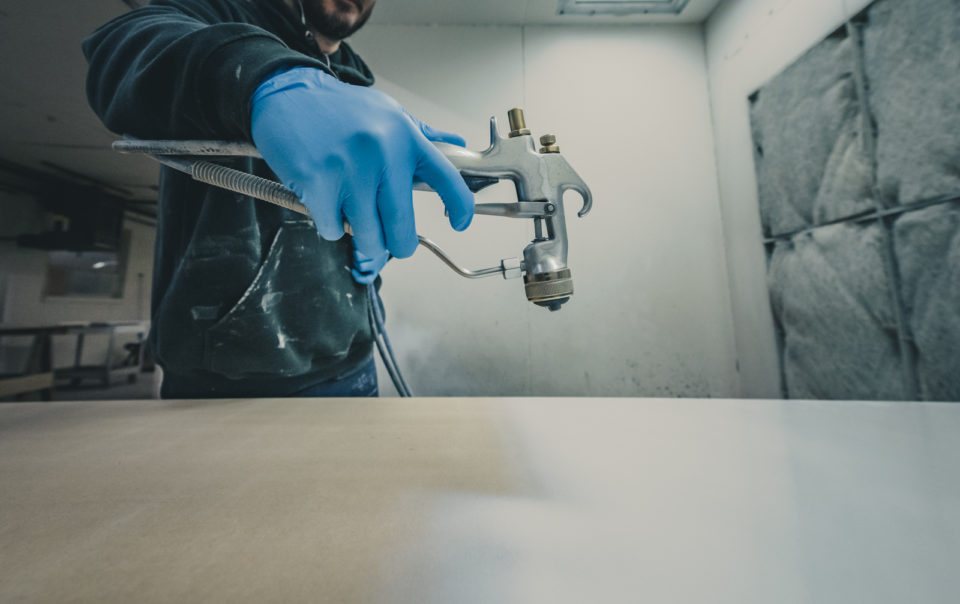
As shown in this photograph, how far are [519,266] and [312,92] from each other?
1.20 ft

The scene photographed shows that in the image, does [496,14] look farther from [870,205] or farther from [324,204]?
[324,204]

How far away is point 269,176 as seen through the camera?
2.46 ft

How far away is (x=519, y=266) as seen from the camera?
1.90ft

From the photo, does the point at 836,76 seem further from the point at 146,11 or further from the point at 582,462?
the point at 146,11

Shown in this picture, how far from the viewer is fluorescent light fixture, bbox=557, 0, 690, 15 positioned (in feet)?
5.47

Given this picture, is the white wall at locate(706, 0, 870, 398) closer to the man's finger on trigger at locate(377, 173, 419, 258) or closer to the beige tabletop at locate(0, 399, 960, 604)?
the beige tabletop at locate(0, 399, 960, 604)

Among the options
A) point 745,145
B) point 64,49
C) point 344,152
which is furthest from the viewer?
point 64,49

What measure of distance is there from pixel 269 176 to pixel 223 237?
17 cm

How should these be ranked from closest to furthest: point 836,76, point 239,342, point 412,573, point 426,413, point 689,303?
1. point 412,573
2. point 426,413
3. point 239,342
4. point 836,76
5. point 689,303

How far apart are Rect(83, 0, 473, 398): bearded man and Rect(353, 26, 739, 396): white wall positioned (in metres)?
0.75

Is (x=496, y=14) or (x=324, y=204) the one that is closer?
(x=324, y=204)

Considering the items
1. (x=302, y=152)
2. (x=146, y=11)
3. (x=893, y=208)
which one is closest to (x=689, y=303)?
(x=893, y=208)

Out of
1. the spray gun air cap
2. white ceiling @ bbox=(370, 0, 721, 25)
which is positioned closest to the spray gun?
the spray gun air cap

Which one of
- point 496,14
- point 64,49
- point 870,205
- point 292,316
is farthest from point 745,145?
point 64,49
